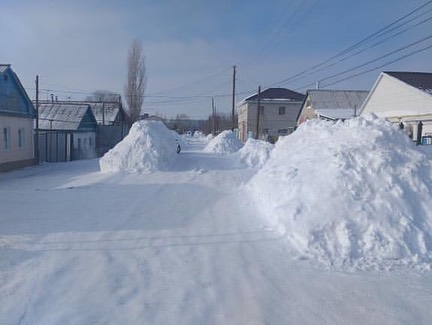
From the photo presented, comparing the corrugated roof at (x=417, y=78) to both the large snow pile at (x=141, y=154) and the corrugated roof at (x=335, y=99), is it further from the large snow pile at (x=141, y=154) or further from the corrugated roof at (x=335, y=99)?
the large snow pile at (x=141, y=154)

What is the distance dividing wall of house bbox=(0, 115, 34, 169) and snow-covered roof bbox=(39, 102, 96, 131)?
5583 mm

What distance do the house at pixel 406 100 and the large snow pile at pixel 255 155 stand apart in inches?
312

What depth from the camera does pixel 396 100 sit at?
26984 millimetres

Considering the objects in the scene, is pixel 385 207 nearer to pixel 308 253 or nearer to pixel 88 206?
pixel 308 253

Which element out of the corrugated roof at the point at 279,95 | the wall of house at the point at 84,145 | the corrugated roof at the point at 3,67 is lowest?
the wall of house at the point at 84,145

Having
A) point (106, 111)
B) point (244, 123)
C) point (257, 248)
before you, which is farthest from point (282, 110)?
point (257, 248)

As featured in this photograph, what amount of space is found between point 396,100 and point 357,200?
76.9 feet

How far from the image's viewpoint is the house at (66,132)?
25.2 metres

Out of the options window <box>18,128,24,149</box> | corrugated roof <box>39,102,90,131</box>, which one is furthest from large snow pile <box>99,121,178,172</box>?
corrugated roof <box>39,102,90,131</box>

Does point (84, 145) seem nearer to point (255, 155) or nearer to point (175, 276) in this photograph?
point (255, 155)

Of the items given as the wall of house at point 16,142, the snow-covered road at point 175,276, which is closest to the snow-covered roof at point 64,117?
the wall of house at point 16,142

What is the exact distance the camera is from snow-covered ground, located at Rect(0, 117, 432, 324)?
4.47 metres

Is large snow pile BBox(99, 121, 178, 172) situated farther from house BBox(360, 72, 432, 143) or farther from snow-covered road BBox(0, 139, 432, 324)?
house BBox(360, 72, 432, 143)

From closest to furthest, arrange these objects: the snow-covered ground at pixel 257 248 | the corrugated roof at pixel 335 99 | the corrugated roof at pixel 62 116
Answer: the snow-covered ground at pixel 257 248, the corrugated roof at pixel 62 116, the corrugated roof at pixel 335 99
